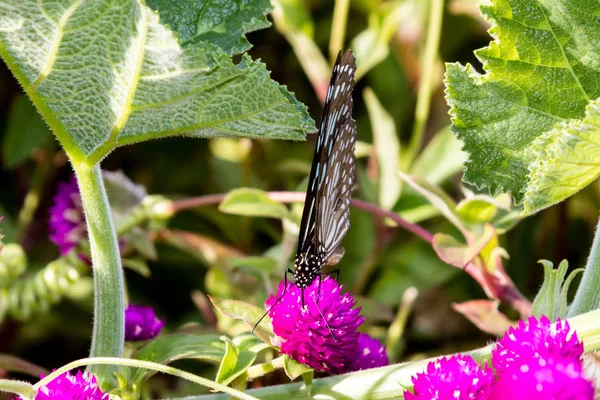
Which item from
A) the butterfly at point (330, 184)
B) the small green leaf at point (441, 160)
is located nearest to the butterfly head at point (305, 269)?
the butterfly at point (330, 184)

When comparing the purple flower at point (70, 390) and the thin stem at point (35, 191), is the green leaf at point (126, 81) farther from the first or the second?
the thin stem at point (35, 191)

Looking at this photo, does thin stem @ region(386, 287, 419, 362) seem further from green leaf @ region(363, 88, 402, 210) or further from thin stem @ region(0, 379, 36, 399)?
thin stem @ region(0, 379, 36, 399)

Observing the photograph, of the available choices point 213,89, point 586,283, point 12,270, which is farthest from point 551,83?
point 12,270

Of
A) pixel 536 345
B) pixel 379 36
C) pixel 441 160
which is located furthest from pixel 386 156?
pixel 536 345

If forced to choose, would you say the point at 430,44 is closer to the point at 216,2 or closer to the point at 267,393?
the point at 216,2

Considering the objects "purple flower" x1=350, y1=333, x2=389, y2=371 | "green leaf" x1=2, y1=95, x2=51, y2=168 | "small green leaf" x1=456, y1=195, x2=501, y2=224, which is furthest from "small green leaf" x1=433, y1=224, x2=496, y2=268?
"green leaf" x1=2, y1=95, x2=51, y2=168

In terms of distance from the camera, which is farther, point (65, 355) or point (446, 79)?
point (65, 355)
